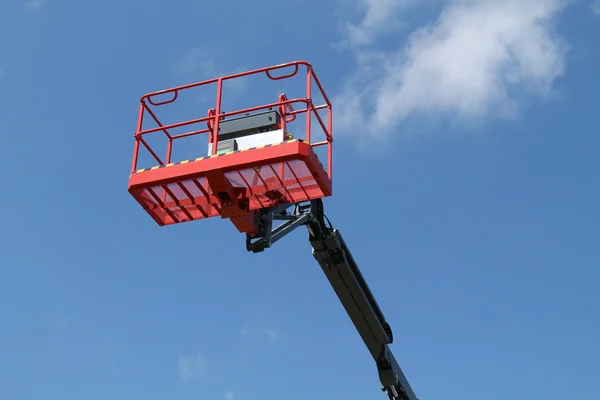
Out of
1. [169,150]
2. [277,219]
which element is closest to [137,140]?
[169,150]

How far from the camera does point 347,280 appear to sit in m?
12.4

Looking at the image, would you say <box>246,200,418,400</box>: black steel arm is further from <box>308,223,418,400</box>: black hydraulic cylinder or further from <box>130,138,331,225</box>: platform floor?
<box>130,138,331,225</box>: platform floor

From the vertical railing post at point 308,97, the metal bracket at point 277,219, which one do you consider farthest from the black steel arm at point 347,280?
the vertical railing post at point 308,97

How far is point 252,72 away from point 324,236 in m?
3.07

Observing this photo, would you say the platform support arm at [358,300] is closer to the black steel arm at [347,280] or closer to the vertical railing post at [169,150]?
the black steel arm at [347,280]

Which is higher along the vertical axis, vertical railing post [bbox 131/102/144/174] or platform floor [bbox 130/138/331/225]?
vertical railing post [bbox 131/102/144/174]

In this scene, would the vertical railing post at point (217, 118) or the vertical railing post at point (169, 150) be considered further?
the vertical railing post at point (169, 150)

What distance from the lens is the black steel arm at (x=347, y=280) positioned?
10.9m

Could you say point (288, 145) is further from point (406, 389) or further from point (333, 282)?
point (406, 389)

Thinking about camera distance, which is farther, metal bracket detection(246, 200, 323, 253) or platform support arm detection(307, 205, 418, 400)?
platform support arm detection(307, 205, 418, 400)

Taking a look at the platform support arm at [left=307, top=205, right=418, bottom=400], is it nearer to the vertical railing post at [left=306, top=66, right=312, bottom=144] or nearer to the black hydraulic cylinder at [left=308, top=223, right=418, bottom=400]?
the black hydraulic cylinder at [left=308, top=223, right=418, bottom=400]

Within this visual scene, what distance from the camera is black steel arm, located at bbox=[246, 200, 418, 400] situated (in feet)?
35.7

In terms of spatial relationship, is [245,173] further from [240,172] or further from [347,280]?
[347,280]

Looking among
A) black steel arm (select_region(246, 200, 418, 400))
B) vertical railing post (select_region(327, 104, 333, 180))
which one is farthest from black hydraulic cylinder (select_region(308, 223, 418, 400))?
vertical railing post (select_region(327, 104, 333, 180))
